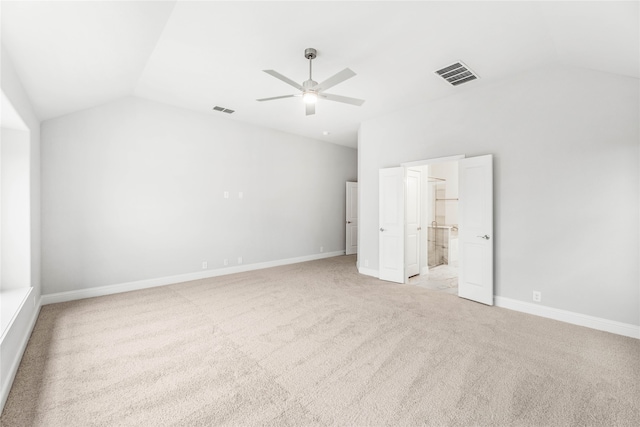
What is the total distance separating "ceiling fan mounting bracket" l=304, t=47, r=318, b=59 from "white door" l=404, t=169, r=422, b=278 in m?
2.86

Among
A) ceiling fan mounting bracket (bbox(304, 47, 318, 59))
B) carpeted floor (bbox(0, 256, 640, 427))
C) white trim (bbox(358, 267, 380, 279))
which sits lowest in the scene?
carpeted floor (bbox(0, 256, 640, 427))

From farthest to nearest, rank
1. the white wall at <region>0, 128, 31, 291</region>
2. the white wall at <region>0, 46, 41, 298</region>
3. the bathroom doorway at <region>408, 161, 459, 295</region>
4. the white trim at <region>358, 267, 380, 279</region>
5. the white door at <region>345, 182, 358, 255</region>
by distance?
the white door at <region>345, 182, 358, 255</region>
the bathroom doorway at <region>408, 161, 459, 295</region>
the white trim at <region>358, 267, 380, 279</region>
the white wall at <region>0, 128, 31, 291</region>
the white wall at <region>0, 46, 41, 298</region>

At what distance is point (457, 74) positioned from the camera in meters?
3.65

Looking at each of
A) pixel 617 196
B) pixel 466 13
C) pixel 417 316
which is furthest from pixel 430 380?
pixel 466 13

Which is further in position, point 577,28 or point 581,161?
point 581,161

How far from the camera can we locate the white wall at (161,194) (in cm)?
403

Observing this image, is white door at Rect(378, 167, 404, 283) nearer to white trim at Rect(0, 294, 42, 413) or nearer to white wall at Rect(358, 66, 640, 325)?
white wall at Rect(358, 66, 640, 325)

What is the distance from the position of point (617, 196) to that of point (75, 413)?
516 cm

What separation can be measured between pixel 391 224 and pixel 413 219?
644 millimetres

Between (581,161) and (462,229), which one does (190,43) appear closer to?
(462,229)

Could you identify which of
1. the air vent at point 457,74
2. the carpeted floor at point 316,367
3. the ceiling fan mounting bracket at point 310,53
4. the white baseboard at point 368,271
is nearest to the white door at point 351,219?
the white baseboard at point 368,271

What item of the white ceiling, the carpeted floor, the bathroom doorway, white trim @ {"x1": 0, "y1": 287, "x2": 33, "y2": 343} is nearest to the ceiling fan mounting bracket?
the white ceiling

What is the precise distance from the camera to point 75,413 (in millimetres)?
1815

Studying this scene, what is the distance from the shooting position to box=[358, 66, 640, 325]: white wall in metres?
2.97
